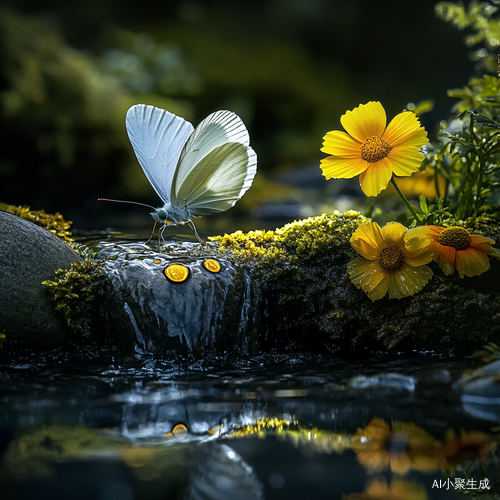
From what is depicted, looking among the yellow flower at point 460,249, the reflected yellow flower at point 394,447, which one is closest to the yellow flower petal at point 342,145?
the yellow flower at point 460,249

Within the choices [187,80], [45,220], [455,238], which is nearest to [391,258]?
[455,238]

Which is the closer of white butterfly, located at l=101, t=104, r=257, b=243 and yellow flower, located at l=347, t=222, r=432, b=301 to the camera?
yellow flower, located at l=347, t=222, r=432, b=301

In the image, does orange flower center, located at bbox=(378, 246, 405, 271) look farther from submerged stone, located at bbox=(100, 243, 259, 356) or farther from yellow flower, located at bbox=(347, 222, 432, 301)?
Answer: submerged stone, located at bbox=(100, 243, 259, 356)

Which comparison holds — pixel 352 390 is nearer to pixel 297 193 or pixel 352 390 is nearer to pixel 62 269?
pixel 62 269

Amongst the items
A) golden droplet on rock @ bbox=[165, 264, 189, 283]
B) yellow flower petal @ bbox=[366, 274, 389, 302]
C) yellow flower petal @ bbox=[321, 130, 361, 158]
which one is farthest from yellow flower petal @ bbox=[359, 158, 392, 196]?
golden droplet on rock @ bbox=[165, 264, 189, 283]

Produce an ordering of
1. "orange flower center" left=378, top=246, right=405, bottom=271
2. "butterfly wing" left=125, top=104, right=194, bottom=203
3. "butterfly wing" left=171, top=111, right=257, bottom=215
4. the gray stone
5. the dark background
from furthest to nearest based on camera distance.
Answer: the dark background → "butterfly wing" left=171, top=111, right=257, bottom=215 → "butterfly wing" left=125, top=104, right=194, bottom=203 → "orange flower center" left=378, top=246, right=405, bottom=271 → the gray stone

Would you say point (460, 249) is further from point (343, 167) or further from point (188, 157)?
point (188, 157)

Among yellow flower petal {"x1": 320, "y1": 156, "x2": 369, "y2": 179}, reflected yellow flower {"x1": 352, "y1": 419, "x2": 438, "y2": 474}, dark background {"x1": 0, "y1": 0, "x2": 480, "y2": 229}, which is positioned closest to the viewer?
reflected yellow flower {"x1": 352, "y1": 419, "x2": 438, "y2": 474}

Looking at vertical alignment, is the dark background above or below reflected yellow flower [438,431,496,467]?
above
